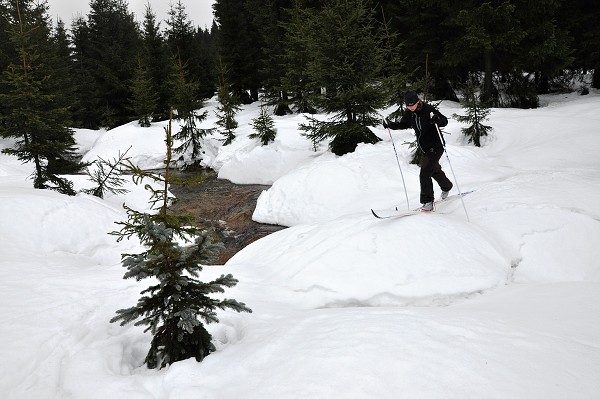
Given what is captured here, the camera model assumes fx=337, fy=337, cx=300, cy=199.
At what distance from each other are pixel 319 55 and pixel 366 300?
10901 mm

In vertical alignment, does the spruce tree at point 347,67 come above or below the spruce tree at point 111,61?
below

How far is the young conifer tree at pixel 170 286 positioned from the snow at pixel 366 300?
0.21m

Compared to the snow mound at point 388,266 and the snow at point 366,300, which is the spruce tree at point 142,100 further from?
the snow mound at point 388,266

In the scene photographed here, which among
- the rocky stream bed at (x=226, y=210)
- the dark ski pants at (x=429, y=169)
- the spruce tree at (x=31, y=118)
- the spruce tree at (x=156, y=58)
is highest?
the spruce tree at (x=156, y=58)

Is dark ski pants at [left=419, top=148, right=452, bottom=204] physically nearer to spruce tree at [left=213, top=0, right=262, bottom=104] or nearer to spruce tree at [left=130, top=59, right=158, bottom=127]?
spruce tree at [left=130, top=59, right=158, bottom=127]

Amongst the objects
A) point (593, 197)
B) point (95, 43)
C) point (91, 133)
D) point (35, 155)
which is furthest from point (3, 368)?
point (95, 43)

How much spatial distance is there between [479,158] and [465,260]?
7962 mm

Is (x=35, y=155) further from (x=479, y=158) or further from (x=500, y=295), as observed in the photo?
(x=479, y=158)

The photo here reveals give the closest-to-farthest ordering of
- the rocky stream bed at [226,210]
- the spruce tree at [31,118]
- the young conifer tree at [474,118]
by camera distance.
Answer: the spruce tree at [31,118] < the rocky stream bed at [226,210] < the young conifer tree at [474,118]

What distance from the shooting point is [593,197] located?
6676 millimetres

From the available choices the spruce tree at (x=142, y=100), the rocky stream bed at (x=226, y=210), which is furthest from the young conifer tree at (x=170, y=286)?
the spruce tree at (x=142, y=100)

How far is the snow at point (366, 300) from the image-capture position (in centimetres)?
289

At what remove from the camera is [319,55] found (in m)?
13.2

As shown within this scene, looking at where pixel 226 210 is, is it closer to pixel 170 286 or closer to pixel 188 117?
pixel 188 117
